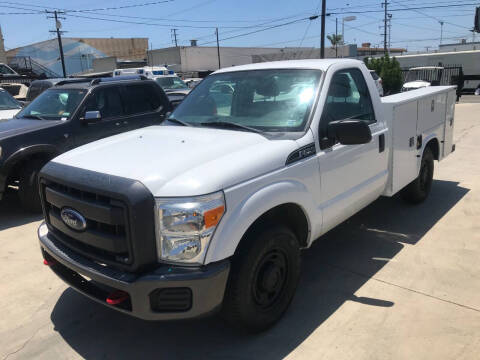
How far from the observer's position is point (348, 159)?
3.66m

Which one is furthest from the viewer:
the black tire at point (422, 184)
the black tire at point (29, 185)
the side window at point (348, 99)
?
the black tire at point (29, 185)

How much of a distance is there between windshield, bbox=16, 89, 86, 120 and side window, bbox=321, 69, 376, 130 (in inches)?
Result: 166

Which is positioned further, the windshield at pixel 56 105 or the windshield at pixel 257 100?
the windshield at pixel 56 105

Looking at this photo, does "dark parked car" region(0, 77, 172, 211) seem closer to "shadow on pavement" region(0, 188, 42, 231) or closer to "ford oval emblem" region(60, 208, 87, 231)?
"shadow on pavement" region(0, 188, 42, 231)

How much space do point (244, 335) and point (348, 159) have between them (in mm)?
1689

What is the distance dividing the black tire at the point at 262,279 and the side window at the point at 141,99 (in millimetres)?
4775

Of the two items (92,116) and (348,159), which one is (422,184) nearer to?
(348,159)

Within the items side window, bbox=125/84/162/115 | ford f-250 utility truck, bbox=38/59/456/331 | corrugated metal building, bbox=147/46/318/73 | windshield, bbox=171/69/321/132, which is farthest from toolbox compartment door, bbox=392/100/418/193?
corrugated metal building, bbox=147/46/318/73

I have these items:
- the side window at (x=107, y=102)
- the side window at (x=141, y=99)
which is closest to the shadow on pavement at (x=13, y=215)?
the side window at (x=107, y=102)

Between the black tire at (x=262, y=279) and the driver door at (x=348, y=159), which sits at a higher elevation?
the driver door at (x=348, y=159)

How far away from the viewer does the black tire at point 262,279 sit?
2.71 meters

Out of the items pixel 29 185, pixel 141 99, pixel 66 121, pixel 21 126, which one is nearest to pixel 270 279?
pixel 29 185

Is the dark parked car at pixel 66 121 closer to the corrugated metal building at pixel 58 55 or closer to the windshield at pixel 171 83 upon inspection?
the windshield at pixel 171 83

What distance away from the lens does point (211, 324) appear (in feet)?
10.7
